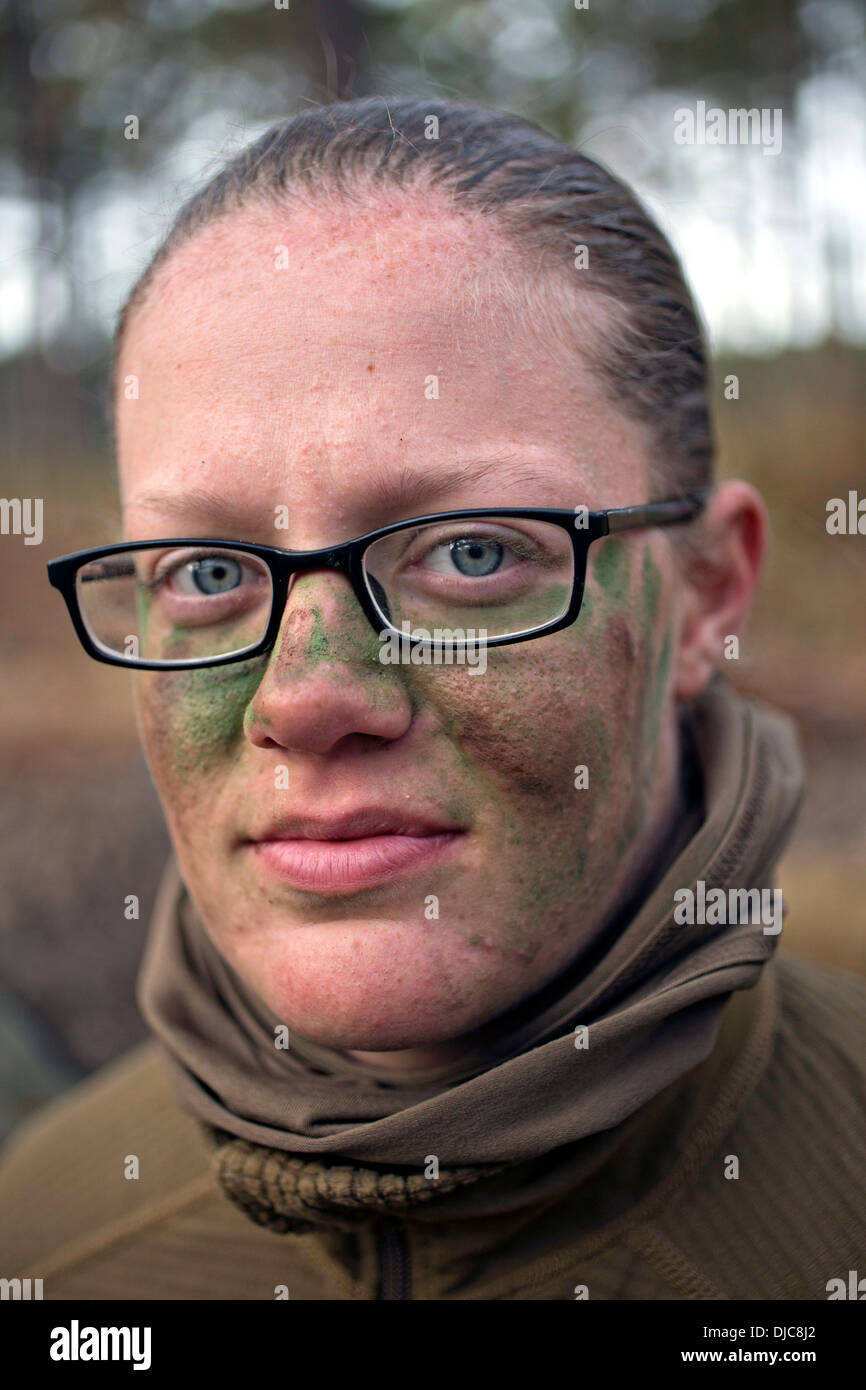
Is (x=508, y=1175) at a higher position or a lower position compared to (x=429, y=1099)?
lower

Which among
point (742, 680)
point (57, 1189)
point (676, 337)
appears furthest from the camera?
point (742, 680)

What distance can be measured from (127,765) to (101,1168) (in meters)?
3.41

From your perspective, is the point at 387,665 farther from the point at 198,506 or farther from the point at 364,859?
the point at 198,506

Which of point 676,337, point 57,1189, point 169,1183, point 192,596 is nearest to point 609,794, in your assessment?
point 192,596

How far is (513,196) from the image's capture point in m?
1.53

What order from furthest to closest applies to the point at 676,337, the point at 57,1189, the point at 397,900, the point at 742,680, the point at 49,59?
the point at 49,59, the point at 742,680, the point at 57,1189, the point at 676,337, the point at 397,900

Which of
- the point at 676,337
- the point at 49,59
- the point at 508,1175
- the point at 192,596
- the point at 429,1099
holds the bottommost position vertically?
the point at 508,1175

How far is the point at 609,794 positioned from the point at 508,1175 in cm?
57

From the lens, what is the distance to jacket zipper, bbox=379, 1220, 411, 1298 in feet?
5.18

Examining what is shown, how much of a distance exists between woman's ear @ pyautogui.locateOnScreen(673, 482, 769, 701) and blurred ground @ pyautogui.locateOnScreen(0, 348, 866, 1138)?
1080 millimetres

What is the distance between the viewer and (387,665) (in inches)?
53.1

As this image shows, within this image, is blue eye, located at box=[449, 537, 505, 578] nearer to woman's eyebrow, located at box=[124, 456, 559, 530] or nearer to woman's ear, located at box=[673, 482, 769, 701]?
woman's eyebrow, located at box=[124, 456, 559, 530]

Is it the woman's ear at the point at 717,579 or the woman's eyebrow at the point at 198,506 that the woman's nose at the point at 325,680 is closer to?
the woman's eyebrow at the point at 198,506
